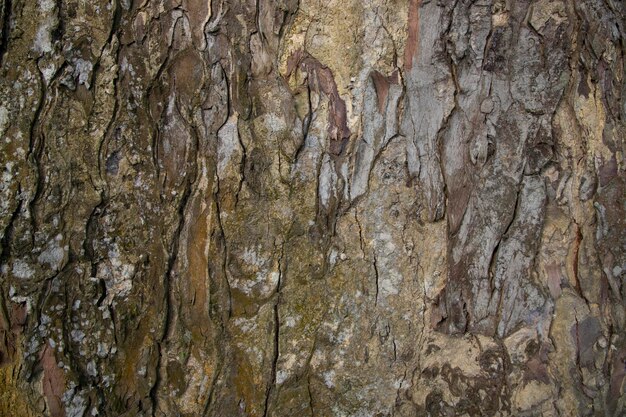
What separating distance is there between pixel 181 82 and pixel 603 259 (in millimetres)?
1193

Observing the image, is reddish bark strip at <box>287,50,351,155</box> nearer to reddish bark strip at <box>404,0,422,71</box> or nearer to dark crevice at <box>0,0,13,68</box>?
reddish bark strip at <box>404,0,422,71</box>

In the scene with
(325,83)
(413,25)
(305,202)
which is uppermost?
(413,25)

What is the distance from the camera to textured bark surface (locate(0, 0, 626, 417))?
1.65 metres

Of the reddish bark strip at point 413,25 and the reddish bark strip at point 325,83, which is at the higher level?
the reddish bark strip at point 413,25

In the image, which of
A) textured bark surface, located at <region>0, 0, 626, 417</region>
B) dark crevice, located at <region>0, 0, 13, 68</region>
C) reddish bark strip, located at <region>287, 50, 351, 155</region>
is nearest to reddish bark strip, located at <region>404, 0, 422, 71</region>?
textured bark surface, located at <region>0, 0, 626, 417</region>

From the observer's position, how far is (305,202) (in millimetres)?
1682

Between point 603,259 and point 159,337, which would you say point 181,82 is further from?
point 603,259

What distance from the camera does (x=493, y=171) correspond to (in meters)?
1.67

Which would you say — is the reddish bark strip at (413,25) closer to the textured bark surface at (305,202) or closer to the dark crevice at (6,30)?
the textured bark surface at (305,202)

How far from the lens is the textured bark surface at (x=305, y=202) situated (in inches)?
64.9

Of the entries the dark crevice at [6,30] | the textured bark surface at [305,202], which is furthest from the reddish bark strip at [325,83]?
the dark crevice at [6,30]

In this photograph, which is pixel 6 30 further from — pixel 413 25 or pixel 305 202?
pixel 413 25

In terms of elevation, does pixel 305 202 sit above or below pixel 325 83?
below

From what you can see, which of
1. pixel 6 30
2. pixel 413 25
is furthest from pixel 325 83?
pixel 6 30
